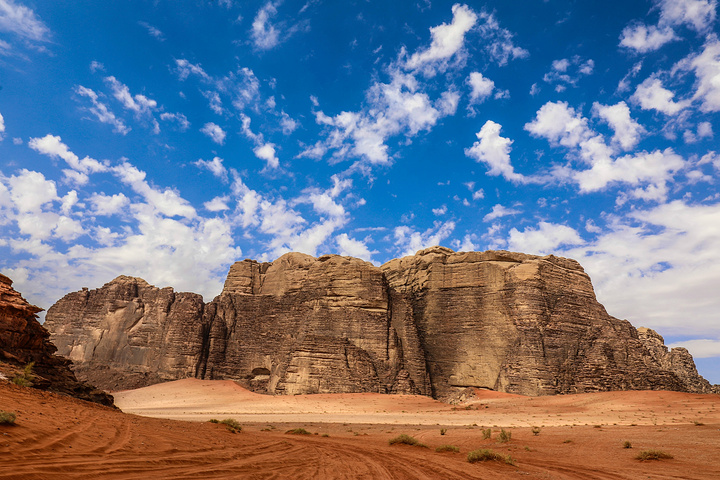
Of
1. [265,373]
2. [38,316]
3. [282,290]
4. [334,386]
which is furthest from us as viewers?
[282,290]

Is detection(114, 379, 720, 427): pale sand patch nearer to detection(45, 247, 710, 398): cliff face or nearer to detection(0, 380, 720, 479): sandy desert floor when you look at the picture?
detection(0, 380, 720, 479): sandy desert floor

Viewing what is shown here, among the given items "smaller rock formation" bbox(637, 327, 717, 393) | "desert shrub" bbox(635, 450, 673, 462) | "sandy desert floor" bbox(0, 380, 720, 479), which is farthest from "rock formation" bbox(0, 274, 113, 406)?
"smaller rock formation" bbox(637, 327, 717, 393)

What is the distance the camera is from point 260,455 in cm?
934

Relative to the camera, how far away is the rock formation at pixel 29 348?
46.2 feet

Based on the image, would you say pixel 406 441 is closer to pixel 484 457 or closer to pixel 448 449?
pixel 448 449

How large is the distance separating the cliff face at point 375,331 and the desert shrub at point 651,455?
76.2 feet

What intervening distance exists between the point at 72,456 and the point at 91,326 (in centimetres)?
4846

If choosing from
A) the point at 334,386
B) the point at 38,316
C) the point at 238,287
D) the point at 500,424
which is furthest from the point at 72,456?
the point at 238,287

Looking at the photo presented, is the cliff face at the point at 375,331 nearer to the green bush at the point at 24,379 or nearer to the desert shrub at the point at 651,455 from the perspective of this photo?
the green bush at the point at 24,379

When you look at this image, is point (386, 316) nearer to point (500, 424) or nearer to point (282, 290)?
point (282, 290)

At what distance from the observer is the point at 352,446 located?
12867 mm

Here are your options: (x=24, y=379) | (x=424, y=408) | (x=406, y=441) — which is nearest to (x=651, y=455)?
(x=406, y=441)

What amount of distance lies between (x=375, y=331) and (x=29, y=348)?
84.5 feet

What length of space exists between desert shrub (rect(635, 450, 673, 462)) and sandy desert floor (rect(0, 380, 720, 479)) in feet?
1.10
